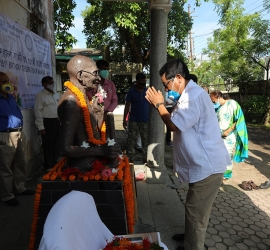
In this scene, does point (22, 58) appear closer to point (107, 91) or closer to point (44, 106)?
point (44, 106)

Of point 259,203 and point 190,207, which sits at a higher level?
point 190,207

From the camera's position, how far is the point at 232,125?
3.93 metres

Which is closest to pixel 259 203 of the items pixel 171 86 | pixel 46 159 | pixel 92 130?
pixel 171 86

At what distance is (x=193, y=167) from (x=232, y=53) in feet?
36.7

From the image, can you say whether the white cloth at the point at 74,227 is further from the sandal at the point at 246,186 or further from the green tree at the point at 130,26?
the green tree at the point at 130,26

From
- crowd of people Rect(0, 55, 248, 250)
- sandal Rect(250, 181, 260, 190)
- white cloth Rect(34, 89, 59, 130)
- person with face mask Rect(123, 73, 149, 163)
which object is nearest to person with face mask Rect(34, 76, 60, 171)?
white cloth Rect(34, 89, 59, 130)

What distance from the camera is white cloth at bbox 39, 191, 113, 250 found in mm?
976

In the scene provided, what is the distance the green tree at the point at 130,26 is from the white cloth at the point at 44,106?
7993 millimetres

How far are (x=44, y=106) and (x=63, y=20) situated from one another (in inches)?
193

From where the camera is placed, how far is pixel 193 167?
6.59 ft

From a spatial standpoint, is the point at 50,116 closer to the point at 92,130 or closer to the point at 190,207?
the point at 92,130

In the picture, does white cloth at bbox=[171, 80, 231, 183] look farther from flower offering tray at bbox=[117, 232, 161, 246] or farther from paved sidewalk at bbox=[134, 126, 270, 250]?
paved sidewalk at bbox=[134, 126, 270, 250]

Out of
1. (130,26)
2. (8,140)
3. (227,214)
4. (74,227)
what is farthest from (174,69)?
(130,26)

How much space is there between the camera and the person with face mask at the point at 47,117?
4.39m
